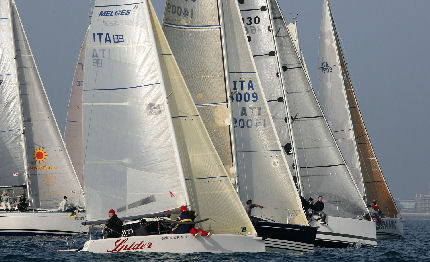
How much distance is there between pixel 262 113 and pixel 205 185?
435 cm

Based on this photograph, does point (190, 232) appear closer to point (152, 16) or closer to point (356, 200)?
point (152, 16)

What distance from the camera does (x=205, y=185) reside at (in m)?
27.4

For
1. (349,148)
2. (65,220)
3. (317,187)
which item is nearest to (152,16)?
(317,187)

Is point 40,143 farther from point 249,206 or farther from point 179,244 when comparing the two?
point 179,244

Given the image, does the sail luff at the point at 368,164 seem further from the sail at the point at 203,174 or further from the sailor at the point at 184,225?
the sailor at the point at 184,225

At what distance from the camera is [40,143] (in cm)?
4325

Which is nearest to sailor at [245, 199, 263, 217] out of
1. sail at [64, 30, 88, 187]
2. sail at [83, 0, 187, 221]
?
sail at [83, 0, 187, 221]

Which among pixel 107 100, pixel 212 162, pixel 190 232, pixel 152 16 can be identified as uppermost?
pixel 152 16

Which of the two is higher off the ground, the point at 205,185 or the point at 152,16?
A: the point at 152,16

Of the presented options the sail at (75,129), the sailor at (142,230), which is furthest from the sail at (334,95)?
the sailor at (142,230)

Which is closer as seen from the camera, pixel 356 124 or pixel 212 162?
pixel 212 162

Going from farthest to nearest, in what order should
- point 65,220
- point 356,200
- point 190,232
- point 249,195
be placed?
point 65,220 → point 356,200 → point 249,195 → point 190,232

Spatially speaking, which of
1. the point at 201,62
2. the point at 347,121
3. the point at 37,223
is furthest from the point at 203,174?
the point at 347,121

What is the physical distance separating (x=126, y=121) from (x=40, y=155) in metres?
16.6
